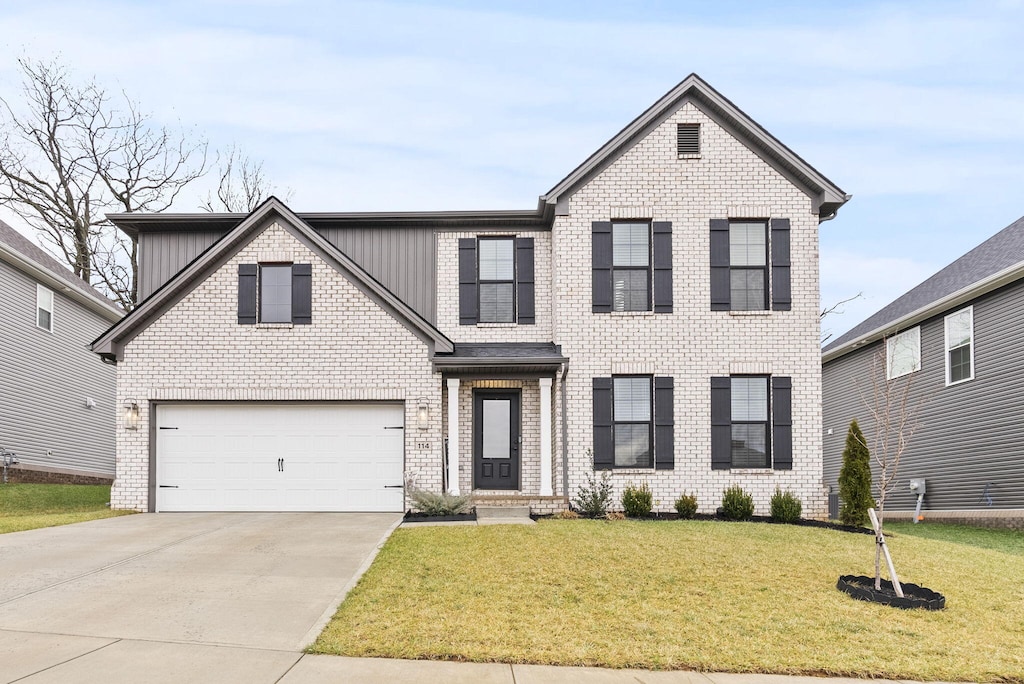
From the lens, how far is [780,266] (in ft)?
57.5

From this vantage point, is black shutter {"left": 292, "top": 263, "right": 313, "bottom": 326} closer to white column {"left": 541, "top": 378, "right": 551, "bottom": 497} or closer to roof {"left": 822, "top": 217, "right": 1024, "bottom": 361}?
white column {"left": 541, "top": 378, "right": 551, "bottom": 497}

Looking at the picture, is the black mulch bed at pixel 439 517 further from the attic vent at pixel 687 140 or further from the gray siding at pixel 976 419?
the gray siding at pixel 976 419

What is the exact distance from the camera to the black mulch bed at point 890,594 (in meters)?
9.28

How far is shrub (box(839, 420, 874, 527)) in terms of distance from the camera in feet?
51.4

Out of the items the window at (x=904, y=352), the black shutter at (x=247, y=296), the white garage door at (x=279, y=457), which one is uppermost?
the black shutter at (x=247, y=296)

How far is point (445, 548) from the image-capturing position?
1184 centimetres

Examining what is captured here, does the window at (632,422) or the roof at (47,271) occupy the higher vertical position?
the roof at (47,271)

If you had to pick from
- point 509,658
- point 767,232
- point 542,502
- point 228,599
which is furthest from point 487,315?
point 509,658

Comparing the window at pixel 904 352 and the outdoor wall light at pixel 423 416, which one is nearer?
the outdoor wall light at pixel 423 416

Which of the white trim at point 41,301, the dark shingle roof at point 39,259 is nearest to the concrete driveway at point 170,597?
the dark shingle roof at point 39,259

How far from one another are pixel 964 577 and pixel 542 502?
24.9 ft

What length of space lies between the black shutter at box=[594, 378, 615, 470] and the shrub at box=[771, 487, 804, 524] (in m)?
3.10

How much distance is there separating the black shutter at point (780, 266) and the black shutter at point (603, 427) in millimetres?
3778

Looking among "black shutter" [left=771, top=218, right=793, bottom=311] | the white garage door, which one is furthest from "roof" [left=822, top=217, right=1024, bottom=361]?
the white garage door
